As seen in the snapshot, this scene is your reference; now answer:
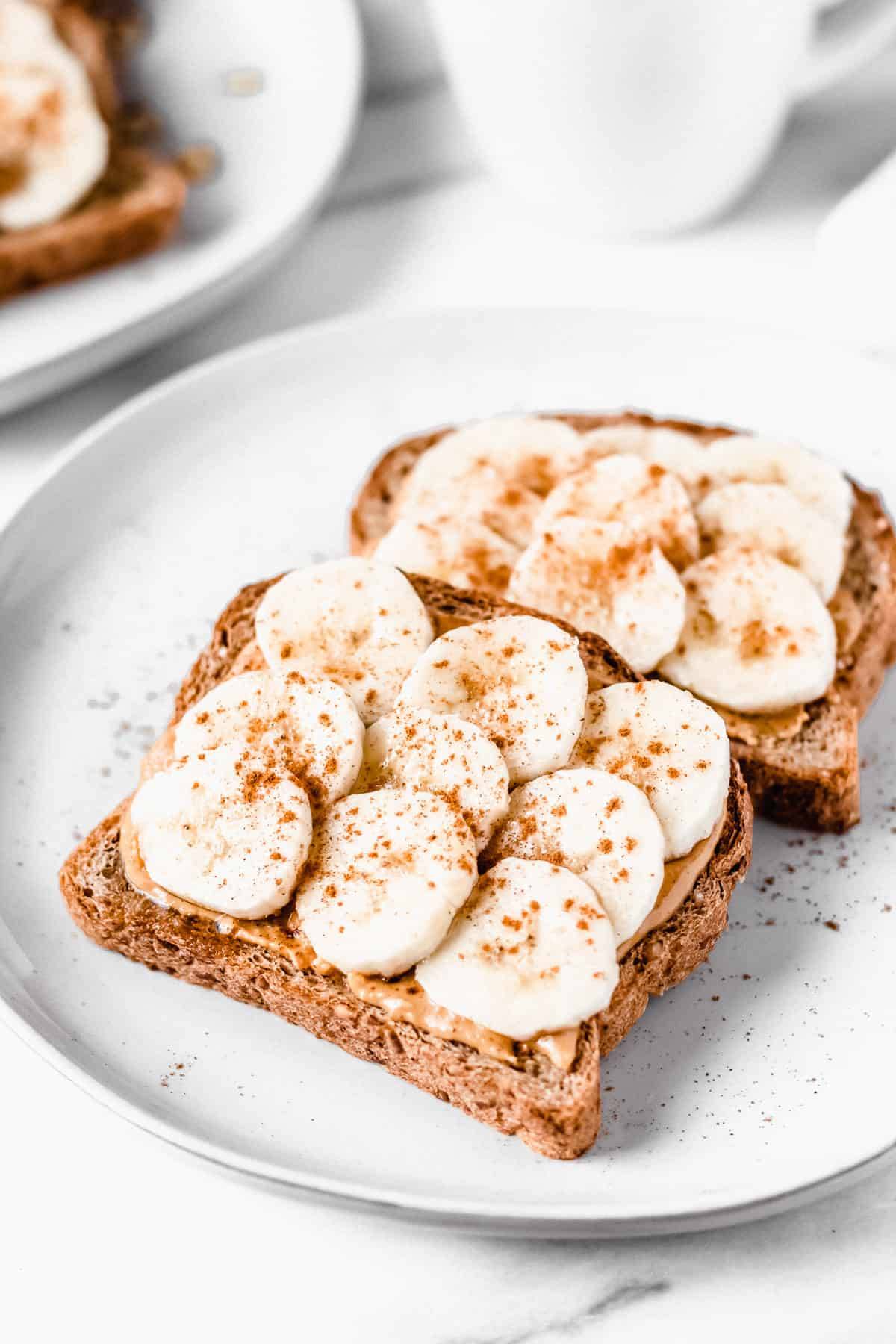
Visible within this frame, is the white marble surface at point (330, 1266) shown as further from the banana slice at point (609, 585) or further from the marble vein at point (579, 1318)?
the banana slice at point (609, 585)

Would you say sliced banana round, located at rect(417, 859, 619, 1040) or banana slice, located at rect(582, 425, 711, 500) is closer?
sliced banana round, located at rect(417, 859, 619, 1040)

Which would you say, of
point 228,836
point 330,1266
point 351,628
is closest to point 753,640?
point 351,628

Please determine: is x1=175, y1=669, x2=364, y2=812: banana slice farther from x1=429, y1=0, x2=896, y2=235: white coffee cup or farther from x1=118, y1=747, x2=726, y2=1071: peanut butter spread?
x1=429, y1=0, x2=896, y2=235: white coffee cup

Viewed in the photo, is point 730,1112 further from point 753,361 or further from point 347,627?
point 753,361

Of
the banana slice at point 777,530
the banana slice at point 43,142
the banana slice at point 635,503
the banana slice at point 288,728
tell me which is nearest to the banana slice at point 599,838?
the banana slice at point 288,728

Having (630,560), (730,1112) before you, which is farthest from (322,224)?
(730,1112)

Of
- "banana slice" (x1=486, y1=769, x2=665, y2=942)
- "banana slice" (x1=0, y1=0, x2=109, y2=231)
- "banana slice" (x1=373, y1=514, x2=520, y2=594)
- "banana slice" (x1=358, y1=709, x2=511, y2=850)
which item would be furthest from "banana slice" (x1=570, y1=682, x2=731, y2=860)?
"banana slice" (x1=0, y1=0, x2=109, y2=231)

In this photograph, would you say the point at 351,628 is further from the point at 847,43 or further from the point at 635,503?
the point at 847,43
